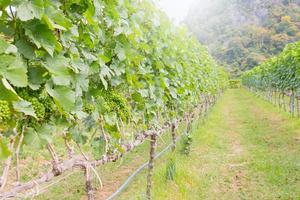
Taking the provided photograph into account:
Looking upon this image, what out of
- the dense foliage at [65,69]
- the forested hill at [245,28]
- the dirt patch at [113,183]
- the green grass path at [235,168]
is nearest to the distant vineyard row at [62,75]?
the dense foliage at [65,69]

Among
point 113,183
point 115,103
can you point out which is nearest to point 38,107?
point 115,103

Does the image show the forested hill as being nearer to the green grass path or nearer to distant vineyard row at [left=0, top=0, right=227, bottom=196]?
the green grass path

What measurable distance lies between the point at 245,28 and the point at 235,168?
354ft

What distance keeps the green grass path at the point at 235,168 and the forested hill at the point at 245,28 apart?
233 ft

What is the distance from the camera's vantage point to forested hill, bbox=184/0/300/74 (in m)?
90.3

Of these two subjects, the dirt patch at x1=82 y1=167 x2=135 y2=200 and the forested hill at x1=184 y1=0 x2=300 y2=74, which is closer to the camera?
the dirt patch at x1=82 y1=167 x2=135 y2=200

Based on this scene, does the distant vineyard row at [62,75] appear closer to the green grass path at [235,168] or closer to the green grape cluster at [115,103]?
the green grape cluster at [115,103]

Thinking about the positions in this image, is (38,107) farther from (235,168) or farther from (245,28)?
(245,28)

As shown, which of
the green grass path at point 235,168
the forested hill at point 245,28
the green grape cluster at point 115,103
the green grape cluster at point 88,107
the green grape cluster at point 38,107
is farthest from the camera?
the forested hill at point 245,28

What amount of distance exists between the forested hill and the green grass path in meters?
70.9

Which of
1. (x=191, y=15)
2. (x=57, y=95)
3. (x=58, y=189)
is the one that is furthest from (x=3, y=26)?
(x=191, y=15)

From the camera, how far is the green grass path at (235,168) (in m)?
7.10

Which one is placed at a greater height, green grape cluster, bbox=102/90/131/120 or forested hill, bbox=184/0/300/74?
forested hill, bbox=184/0/300/74

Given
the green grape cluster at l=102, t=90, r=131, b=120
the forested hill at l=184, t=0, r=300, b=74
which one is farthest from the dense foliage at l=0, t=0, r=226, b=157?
the forested hill at l=184, t=0, r=300, b=74
